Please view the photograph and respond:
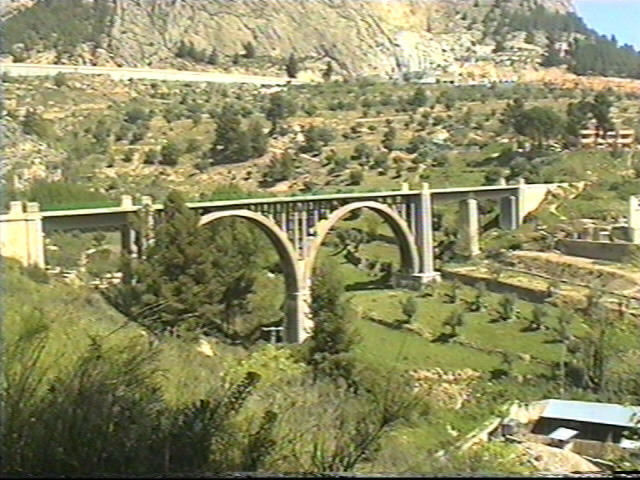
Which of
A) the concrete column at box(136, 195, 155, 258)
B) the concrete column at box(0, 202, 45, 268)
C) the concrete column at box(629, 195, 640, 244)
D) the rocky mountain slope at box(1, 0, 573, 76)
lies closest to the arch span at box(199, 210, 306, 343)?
the concrete column at box(136, 195, 155, 258)

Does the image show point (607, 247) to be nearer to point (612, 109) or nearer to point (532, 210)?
point (532, 210)

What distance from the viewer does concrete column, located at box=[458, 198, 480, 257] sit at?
58.2ft

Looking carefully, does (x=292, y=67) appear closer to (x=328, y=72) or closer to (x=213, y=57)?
(x=328, y=72)

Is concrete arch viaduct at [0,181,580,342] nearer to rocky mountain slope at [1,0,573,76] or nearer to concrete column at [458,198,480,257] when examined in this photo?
concrete column at [458,198,480,257]

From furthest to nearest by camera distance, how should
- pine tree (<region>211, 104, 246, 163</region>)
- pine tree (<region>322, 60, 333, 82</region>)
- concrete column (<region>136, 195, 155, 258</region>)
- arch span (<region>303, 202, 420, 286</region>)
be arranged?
pine tree (<region>322, 60, 333, 82</region>)
pine tree (<region>211, 104, 246, 163</region>)
arch span (<region>303, 202, 420, 286</region>)
concrete column (<region>136, 195, 155, 258</region>)

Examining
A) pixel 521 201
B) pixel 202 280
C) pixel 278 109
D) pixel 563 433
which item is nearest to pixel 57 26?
pixel 278 109

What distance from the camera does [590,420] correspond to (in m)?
3.34

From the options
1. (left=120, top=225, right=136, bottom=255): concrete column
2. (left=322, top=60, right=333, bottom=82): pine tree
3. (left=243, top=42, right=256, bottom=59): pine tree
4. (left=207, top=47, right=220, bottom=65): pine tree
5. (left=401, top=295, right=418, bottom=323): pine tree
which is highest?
(left=243, top=42, right=256, bottom=59): pine tree

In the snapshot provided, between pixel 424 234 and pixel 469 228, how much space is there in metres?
1.45

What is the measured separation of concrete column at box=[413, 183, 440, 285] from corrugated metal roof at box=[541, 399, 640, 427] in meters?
11.5

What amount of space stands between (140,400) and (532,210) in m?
17.5

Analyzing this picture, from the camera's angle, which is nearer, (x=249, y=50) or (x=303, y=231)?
(x=303, y=231)

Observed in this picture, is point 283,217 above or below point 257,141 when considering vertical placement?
below

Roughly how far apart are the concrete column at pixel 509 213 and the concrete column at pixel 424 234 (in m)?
2.31
